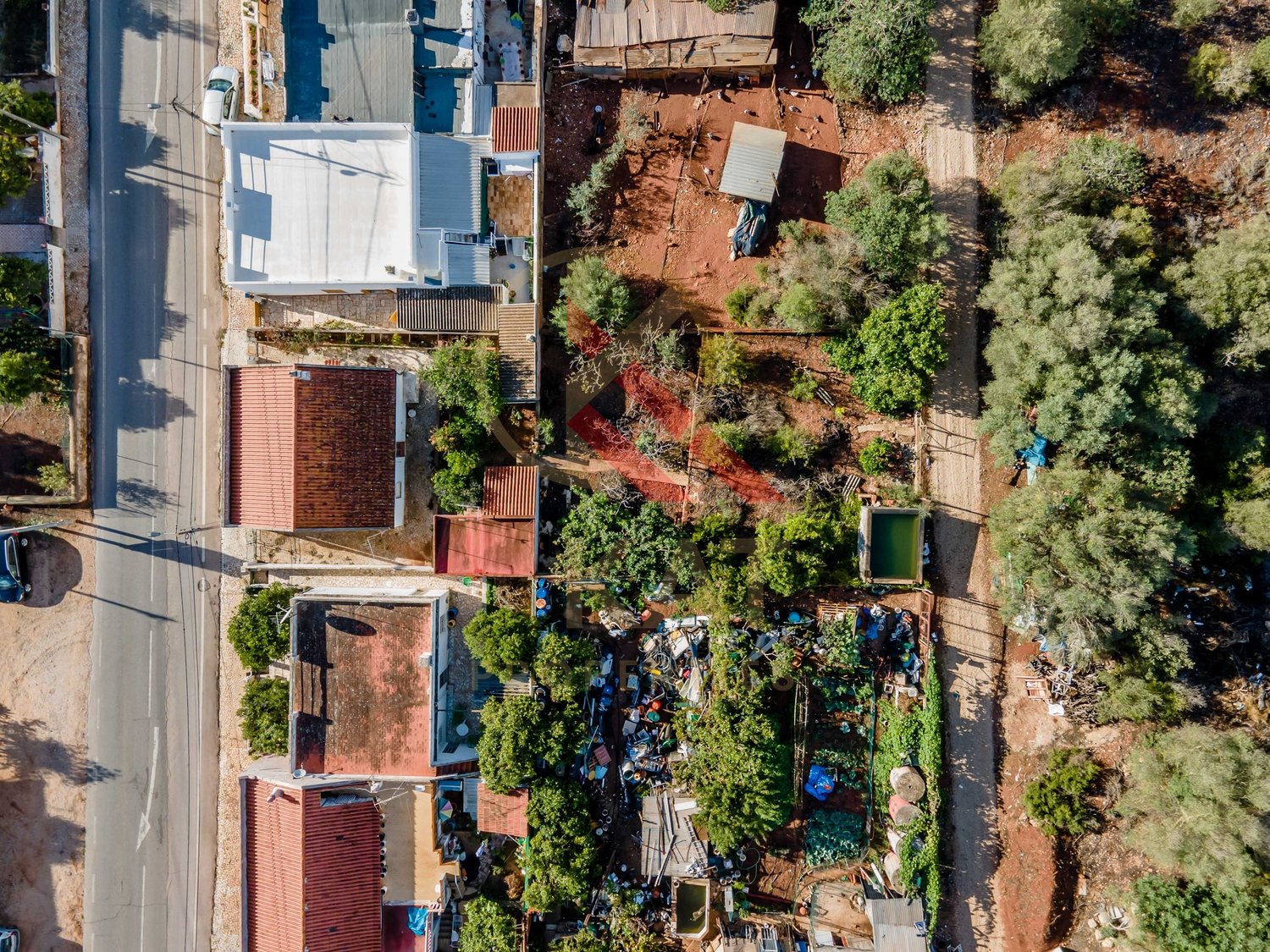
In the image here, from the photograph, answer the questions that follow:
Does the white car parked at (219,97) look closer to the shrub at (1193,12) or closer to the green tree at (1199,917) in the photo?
the shrub at (1193,12)

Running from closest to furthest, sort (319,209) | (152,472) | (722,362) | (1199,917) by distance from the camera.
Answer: (1199,917) → (319,209) → (722,362) → (152,472)

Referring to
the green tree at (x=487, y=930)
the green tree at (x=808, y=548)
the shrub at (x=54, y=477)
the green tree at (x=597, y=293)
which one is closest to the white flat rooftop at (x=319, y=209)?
the green tree at (x=597, y=293)

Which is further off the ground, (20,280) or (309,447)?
(20,280)

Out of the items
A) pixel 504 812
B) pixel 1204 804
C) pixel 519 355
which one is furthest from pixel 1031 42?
pixel 504 812

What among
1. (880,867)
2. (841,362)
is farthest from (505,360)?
(880,867)

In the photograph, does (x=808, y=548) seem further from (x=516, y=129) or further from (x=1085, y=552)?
(x=516, y=129)

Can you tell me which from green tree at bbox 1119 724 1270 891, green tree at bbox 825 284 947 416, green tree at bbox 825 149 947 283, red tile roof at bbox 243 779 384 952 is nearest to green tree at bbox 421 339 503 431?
green tree at bbox 825 284 947 416

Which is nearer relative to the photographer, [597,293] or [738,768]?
[738,768]
